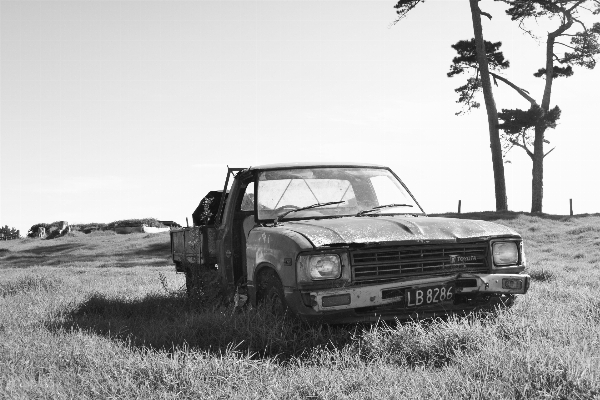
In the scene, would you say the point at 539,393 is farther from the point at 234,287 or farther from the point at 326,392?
the point at 234,287

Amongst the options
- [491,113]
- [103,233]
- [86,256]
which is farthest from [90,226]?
[491,113]

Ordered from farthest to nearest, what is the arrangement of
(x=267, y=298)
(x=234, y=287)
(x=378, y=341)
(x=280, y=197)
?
(x=234, y=287) < (x=280, y=197) < (x=267, y=298) < (x=378, y=341)

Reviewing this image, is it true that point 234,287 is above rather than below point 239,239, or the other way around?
below

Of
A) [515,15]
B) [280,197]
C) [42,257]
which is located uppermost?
[515,15]

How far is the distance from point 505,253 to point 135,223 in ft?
109

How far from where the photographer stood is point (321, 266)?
5.18 meters

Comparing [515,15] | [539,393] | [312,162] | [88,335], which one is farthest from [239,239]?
[515,15]

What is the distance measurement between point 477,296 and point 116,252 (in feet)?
74.3

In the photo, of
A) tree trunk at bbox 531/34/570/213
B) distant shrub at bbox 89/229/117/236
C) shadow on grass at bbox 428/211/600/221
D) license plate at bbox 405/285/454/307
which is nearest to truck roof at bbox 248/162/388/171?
license plate at bbox 405/285/454/307

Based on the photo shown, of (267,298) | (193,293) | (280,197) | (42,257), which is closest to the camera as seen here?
(267,298)

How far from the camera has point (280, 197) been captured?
6.49 metres

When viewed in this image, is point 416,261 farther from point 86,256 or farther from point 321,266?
point 86,256

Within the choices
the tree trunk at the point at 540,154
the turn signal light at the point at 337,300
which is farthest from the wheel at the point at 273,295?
the tree trunk at the point at 540,154

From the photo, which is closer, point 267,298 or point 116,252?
point 267,298
